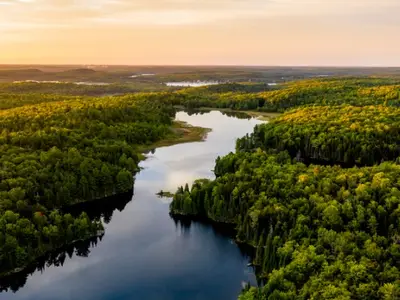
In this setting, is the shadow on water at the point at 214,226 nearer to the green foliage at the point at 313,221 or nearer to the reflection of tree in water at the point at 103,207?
the green foliage at the point at 313,221

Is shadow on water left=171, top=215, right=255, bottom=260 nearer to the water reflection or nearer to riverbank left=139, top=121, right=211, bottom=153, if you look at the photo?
the water reflection

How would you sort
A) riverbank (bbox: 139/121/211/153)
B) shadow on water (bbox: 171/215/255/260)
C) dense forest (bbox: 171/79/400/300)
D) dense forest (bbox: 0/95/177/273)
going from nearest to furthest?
1. dense forest (bbox: 171/79/400/300)
2. dense forest (bbox: 0/95/177/273)
3. shadow on water (bbox: 171/215/255/260)
4. riverbank (bbox: 139/121/211/153)

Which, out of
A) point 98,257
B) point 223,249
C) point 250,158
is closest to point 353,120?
point 250,158

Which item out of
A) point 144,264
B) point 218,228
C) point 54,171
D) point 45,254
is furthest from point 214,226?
point 54,171

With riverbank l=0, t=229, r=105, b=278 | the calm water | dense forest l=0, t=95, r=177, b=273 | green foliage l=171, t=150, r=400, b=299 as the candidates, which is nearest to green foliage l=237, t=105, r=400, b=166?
green foliage l=171, t=150, r=400, b=299

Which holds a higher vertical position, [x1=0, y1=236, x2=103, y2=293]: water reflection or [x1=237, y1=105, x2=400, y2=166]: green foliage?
[x1=237, y1=105, x2=400, y2=166]: green foliage

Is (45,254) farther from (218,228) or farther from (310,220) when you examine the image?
(310,220)
